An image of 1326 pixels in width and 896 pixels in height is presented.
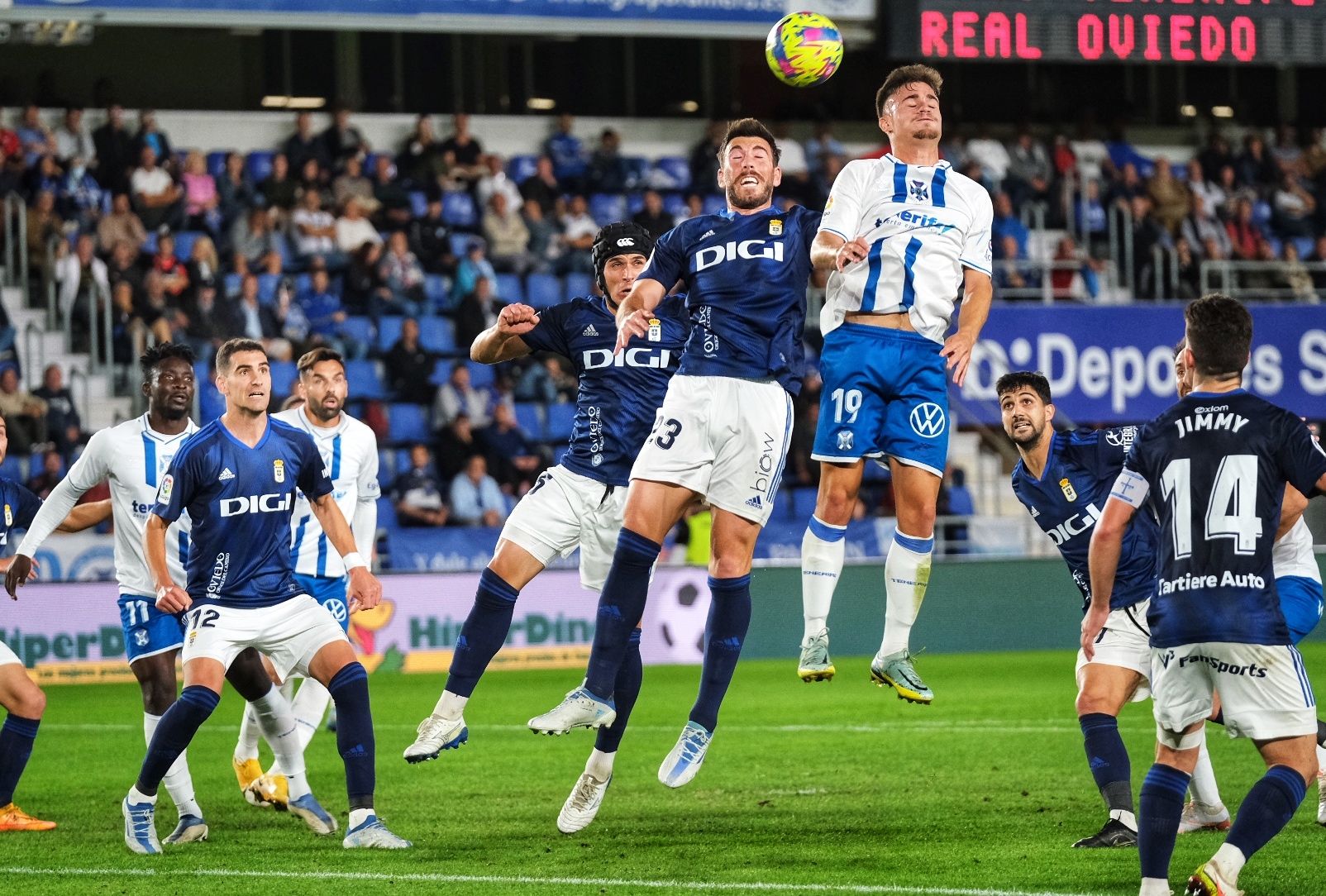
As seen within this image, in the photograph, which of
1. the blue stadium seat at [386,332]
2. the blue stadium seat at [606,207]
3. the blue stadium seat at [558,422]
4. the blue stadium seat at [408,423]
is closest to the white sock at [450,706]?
the blue stadium seat at [408,423]

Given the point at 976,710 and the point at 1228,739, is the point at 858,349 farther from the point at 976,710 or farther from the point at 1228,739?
the point at 976,710

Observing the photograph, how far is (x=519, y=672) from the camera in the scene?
1783cm

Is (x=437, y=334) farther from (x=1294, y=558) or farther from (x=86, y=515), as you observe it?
(x=1294, y=558)

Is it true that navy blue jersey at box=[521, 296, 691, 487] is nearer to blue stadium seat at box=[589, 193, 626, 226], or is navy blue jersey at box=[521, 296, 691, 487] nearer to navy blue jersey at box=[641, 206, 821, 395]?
navy blue jersey at box=[641, 206, 821, 395]

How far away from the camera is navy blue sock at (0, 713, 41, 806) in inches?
354

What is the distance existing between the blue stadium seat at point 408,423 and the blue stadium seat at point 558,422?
1.33 metres

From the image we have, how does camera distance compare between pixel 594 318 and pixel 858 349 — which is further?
pixel 594 318

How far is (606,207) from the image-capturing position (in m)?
22.3

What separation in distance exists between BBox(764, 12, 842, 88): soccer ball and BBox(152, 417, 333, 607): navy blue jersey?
2972 millimetres

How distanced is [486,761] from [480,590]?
11.0ft

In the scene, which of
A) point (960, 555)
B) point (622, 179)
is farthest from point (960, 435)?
point (622, 179)

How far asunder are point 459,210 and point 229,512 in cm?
1367

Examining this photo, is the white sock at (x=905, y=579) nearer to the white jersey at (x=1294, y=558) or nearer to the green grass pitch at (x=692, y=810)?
the green grass pitch at (x=692, y=810)

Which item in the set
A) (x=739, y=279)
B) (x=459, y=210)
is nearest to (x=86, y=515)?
(x=739, y=279)
